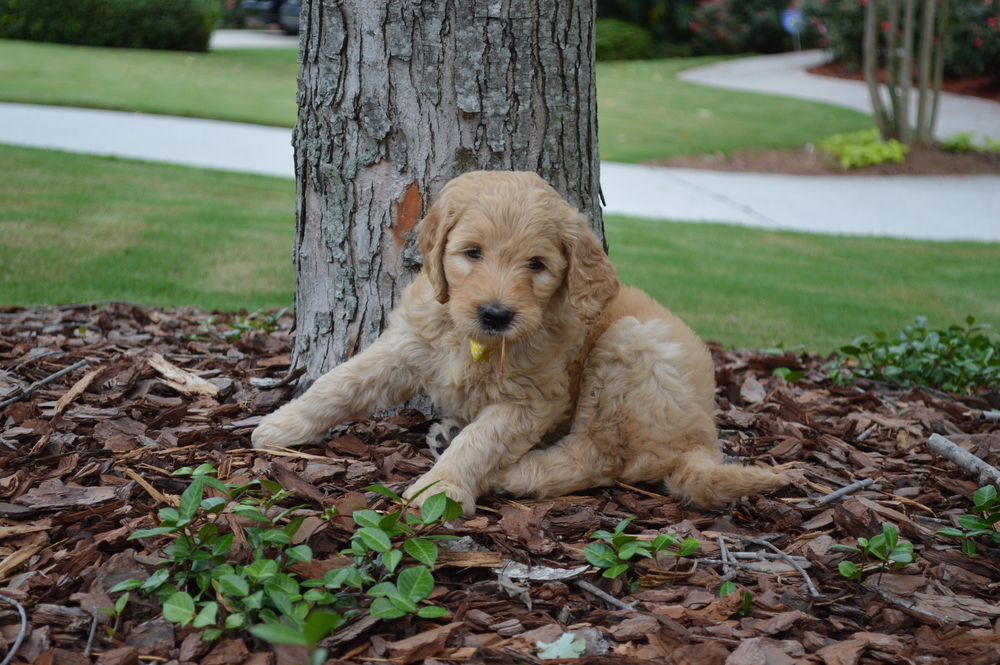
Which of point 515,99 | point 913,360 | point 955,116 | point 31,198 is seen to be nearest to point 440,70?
point 515,99

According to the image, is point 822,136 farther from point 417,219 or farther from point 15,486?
point 15,486

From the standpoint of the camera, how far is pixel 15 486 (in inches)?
115

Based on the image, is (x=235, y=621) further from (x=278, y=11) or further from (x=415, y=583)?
(x=278, y=11)

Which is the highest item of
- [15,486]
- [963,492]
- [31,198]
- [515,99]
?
[515,99]

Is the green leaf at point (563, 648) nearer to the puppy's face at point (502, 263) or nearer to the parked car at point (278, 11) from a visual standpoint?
the puppy's face at point (502, 263)

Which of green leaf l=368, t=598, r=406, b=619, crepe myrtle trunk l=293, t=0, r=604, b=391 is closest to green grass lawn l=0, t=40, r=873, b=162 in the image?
crepe myrtle trunk l=293, t=0, r=604, b=391

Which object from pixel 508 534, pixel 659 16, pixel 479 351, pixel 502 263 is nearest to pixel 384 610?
pixel 508 534

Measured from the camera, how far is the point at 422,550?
8.00 ft

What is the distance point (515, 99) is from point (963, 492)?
2668 millimetres

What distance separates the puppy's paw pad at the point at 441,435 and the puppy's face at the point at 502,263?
2.34 ft

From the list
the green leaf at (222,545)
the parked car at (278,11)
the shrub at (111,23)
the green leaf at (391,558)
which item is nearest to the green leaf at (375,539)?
the green leaf at (391,558)

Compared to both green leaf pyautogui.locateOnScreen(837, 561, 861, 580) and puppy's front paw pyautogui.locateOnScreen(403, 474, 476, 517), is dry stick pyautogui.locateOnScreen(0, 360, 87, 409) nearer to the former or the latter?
puppy's front paw pyautogui.locateOnScreen(403, 474, 476, 517)

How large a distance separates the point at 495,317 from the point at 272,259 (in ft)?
18.0

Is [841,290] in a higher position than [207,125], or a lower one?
lower
